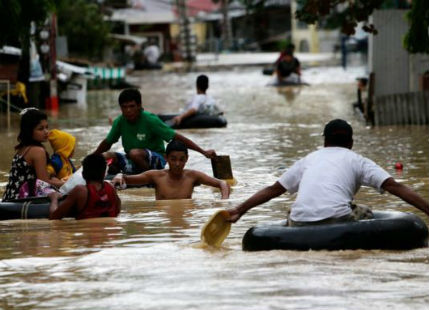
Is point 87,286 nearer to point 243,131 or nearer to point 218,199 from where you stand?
point 218,199

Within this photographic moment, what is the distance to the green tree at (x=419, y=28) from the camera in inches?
739

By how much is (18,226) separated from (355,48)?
4870 centimetres

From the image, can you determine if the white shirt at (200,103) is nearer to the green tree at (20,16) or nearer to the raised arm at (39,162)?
the green tree at (20,16)

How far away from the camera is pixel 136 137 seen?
14.5 meters

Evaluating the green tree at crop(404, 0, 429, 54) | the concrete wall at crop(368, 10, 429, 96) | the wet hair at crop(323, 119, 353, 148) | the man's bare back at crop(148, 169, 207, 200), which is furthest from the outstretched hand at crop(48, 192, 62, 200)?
the concrete wall at crop(368, 10, 429, 96)

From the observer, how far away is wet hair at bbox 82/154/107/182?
10984mm

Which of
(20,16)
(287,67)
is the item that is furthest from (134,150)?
(287,67)

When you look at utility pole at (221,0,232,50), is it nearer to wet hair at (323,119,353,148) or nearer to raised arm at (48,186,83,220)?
raised arm at (48,186,83,220)

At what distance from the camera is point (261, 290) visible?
7.89 metres

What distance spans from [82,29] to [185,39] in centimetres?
2179

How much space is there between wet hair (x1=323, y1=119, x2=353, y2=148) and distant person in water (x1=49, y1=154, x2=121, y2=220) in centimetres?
247

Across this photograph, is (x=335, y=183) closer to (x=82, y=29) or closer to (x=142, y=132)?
(x=142, y=132)

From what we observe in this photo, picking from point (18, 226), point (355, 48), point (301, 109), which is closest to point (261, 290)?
point (18, 226)

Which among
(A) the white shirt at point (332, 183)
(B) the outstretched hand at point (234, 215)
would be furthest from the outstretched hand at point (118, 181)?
(A) the white shirt at point (332, 183)
